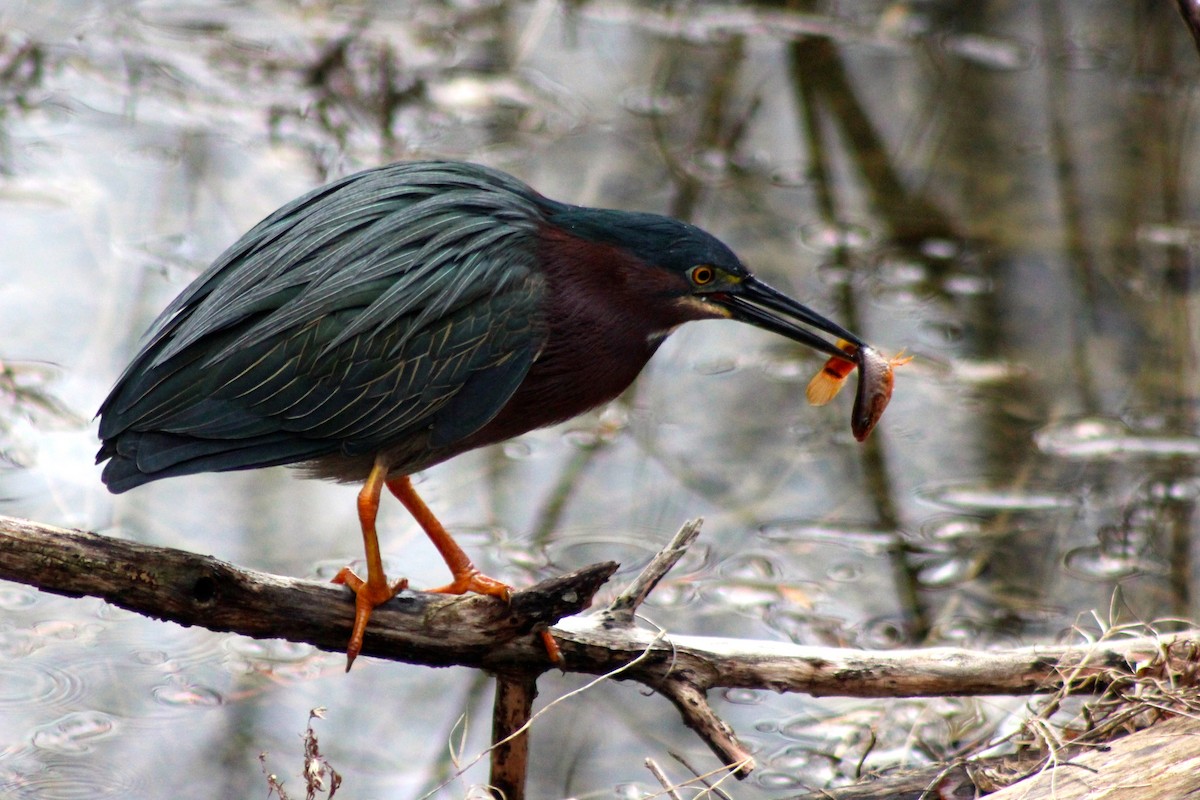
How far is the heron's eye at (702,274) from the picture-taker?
11.0 ft

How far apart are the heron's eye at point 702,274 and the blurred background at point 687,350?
4.02 ft

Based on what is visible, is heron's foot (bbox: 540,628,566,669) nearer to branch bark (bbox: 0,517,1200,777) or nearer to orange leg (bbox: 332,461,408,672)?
branch bark (bbox: 0,517,1200,777)

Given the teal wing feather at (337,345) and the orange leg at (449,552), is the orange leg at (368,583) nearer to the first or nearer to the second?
the teal wing feather at (337,345)

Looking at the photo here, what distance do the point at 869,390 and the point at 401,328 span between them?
1098 mm

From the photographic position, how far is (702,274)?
336cm

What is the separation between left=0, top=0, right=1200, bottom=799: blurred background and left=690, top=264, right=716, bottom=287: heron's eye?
1.22 meters

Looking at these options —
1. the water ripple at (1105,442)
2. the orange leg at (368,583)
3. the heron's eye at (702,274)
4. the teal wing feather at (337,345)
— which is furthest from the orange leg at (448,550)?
the water ripple at (1105,442)

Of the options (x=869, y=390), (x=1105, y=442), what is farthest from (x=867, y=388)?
(x=1105, y=442)

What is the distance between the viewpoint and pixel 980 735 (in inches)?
164

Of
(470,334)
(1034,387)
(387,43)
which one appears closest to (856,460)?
(1034,387)

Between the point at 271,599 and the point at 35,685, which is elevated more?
the point at 271,599

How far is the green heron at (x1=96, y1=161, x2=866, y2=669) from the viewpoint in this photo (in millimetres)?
3088

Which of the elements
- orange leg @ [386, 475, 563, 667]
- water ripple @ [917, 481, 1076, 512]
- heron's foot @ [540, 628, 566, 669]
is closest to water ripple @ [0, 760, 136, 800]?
orange leg @ [386, 475, 563, 667]

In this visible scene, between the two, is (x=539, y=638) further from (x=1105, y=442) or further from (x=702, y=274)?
(x=1105, y=442)
